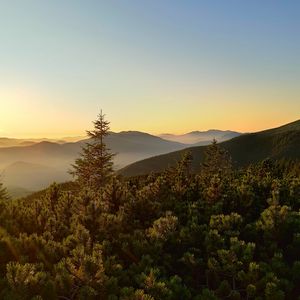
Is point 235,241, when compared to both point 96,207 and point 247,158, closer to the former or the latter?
point 96,207

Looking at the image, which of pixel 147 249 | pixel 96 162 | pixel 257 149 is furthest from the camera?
pixel 257 149

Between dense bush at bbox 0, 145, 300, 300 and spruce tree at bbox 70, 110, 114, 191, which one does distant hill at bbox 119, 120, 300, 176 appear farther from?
dense bush at bbox 0, 145, 300, 300

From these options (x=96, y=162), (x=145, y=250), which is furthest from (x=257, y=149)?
(x=145, y=250)

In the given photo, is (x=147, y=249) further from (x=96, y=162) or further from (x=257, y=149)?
(x=257, y=149)

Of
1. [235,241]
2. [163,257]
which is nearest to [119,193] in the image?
[163,257]

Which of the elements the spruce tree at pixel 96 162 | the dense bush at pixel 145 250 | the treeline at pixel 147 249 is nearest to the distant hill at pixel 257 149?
the spruce tree at pixel 96 162

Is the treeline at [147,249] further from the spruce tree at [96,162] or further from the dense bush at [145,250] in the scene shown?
the spruce tree at [96,162]

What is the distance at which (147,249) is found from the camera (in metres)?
7.97

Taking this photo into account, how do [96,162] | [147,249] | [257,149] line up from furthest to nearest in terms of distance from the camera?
[257,149]
[96,162]
[147,249]

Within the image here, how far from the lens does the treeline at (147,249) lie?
20.3 ft

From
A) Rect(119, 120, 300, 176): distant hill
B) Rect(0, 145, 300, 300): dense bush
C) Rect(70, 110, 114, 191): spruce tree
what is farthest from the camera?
Rect(119, 120, 300, 176): distant hill

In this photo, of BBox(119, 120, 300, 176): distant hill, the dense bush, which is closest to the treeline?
the dense bush

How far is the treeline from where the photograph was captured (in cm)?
619

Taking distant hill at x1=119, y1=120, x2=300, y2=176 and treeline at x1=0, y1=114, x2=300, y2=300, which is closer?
treeline at x1=0, y1=114, x2=300, y2=300
